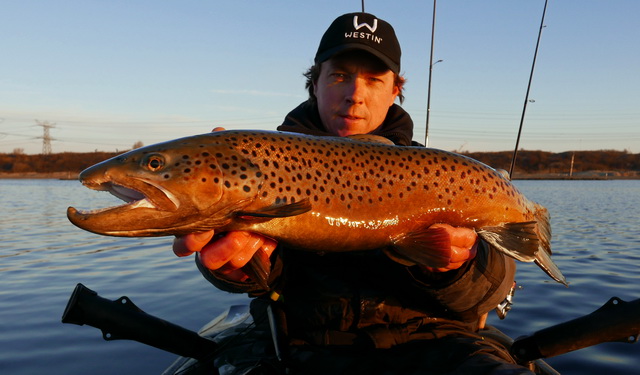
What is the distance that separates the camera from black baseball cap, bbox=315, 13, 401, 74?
4.05 m

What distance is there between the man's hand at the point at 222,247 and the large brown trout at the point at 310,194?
0.20ft

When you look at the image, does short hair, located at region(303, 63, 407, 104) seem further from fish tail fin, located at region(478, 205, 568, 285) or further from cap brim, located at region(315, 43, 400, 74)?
fish tail fin, located at region(478, 205, 568, 285)

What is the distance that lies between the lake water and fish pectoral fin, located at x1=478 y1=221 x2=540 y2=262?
2.64m

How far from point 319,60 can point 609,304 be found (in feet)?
9.43

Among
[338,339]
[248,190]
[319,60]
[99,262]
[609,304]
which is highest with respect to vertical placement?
[319,60]

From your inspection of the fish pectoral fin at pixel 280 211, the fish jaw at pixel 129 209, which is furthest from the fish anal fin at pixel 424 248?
the fish jaw at pixel 129 209

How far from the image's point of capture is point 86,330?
621cm

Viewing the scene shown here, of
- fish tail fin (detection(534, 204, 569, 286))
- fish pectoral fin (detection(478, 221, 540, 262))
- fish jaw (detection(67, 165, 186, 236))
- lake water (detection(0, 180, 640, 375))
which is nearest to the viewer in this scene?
fish jaw (detection(67, 165, 186, 236))

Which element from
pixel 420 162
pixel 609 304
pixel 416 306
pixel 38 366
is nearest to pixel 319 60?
pixel 420 162

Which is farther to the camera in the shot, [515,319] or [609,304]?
[515,319]

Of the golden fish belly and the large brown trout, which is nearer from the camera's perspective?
the large brown trout

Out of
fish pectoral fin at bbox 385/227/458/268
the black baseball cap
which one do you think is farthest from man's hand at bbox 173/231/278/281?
the black baseball cap

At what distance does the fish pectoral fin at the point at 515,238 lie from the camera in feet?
10.0

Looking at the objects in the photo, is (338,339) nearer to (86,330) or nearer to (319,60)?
(319,60)
